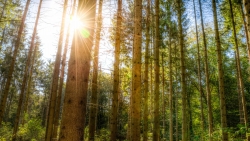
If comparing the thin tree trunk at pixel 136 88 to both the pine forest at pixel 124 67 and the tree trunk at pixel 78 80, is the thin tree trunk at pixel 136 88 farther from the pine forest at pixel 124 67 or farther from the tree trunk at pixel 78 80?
the tree trunk at pixel 78 80

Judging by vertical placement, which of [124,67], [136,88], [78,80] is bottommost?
[78,80]

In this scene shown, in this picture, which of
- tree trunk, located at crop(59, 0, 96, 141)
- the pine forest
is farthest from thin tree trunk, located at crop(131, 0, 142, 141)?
tree trunk, located at crop(59, 0, 96, 141)

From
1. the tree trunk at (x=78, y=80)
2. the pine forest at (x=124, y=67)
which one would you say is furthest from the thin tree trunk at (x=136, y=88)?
the tree trunk at (x=78, y=80)

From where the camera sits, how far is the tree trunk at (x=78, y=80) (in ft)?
6.38

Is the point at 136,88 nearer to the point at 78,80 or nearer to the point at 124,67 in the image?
the point at 78,80

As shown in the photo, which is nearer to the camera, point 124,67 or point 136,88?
point 136,88

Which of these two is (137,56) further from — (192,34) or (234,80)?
(234,80)

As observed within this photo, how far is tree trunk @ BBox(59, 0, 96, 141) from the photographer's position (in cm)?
194

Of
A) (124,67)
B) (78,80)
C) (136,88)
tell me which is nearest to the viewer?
(78,80)

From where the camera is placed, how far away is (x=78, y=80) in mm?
2111

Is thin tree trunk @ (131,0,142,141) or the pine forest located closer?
the pine forest

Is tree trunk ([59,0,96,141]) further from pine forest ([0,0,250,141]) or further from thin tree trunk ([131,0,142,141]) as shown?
A: thin tree trunk ([131,0,142,141])

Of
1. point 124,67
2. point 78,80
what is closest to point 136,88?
point 78,80

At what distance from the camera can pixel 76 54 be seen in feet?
7.25
